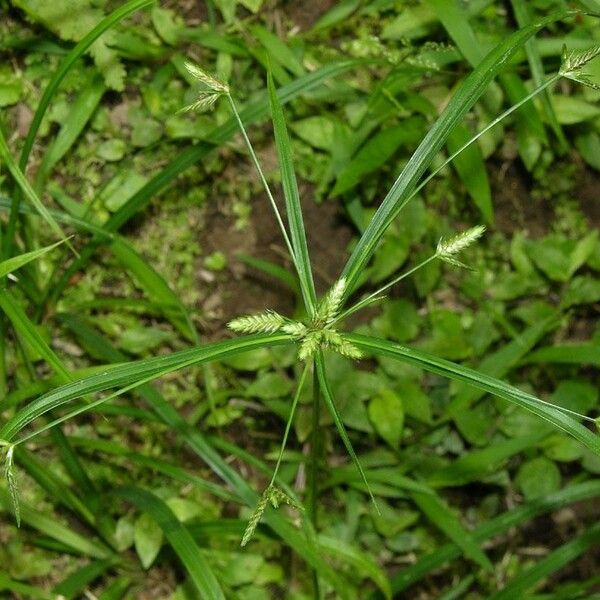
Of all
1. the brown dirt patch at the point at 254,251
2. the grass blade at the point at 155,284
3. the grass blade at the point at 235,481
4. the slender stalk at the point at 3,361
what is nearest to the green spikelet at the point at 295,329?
the grass blade at the point at 235,481

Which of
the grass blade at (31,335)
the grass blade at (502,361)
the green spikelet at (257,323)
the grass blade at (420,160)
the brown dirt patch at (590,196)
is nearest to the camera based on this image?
the green spikelet at (257,323)

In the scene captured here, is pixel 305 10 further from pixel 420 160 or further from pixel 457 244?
pixel 457 244

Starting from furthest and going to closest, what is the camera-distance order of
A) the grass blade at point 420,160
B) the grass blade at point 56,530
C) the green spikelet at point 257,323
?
the grass blade at point 56,530 → the grass blade at point 420,160 → the green spikelet at point 257,323

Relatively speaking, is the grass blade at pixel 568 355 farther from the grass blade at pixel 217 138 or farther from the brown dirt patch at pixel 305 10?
the brown dirt patch at pixel 305 10

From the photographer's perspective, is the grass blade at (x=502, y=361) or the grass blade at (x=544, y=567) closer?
the grass blade at (x=544, y=567)

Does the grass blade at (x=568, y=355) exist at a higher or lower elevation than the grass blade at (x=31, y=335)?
lower

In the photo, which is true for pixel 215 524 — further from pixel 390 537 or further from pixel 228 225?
pixel 228 225
